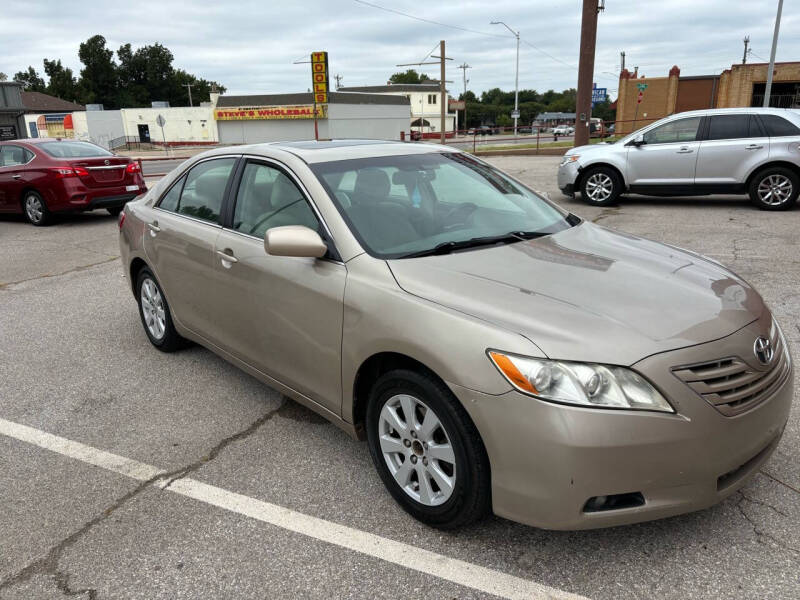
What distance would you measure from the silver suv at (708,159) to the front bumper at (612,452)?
9.46 metres

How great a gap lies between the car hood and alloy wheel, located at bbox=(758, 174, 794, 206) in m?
8.54

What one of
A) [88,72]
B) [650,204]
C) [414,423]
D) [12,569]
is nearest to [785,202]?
[650,204]

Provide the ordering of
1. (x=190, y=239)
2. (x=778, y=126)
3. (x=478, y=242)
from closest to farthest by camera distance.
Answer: (x=478, y=242) < (x=190, y=239) < (x=778, y=126)

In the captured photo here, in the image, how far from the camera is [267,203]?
3.66 metres

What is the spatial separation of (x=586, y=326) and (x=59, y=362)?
4219 millimetres

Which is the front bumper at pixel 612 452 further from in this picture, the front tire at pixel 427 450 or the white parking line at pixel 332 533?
the white parking line at pixel 332 533

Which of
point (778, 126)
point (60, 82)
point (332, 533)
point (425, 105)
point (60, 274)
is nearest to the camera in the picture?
point (332, 533)

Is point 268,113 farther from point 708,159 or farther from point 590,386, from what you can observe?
point 590,386

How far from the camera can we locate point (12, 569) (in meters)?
2.60

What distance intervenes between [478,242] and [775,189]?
30.7 feet

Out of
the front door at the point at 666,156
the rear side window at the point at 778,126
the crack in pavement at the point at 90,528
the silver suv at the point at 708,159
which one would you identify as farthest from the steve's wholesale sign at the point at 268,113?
the crack in pavement at the point at 90,528

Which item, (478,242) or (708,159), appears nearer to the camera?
(478,242)

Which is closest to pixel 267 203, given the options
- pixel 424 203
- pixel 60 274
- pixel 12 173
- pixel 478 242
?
pixel 424 203

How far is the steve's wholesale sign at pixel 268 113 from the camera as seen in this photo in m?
58.1
